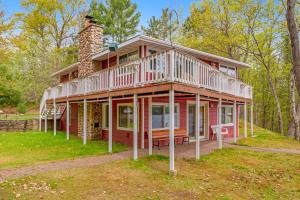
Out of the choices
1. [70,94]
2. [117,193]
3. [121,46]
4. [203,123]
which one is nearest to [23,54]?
[70,94]

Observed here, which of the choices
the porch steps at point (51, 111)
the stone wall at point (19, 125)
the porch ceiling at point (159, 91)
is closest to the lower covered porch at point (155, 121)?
the porch ceiling at point (159, 91)

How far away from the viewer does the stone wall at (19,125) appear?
18703 millimetres

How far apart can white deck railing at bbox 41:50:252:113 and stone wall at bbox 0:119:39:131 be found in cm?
738

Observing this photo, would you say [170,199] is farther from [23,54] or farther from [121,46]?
[23,54]

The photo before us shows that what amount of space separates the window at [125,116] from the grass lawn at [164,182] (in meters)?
3.61

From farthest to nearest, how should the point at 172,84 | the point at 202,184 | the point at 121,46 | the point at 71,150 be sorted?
the point at 121,46 → the point at 71,150 → the point at 172,84 → the point at 202,184

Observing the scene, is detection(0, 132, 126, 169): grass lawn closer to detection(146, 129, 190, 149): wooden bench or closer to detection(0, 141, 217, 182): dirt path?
detection(0, 141, 217, 182): dirt path

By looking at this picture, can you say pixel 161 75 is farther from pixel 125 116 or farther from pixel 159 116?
pixel 125 116

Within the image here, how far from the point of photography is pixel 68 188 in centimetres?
607

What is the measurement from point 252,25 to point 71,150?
66.8ft

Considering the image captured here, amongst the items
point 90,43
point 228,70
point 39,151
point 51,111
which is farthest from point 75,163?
point 228,70

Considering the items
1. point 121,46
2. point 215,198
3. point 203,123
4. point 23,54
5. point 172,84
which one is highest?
point 23,54

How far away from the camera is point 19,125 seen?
18.9 metres

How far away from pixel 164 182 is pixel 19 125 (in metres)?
16.4
